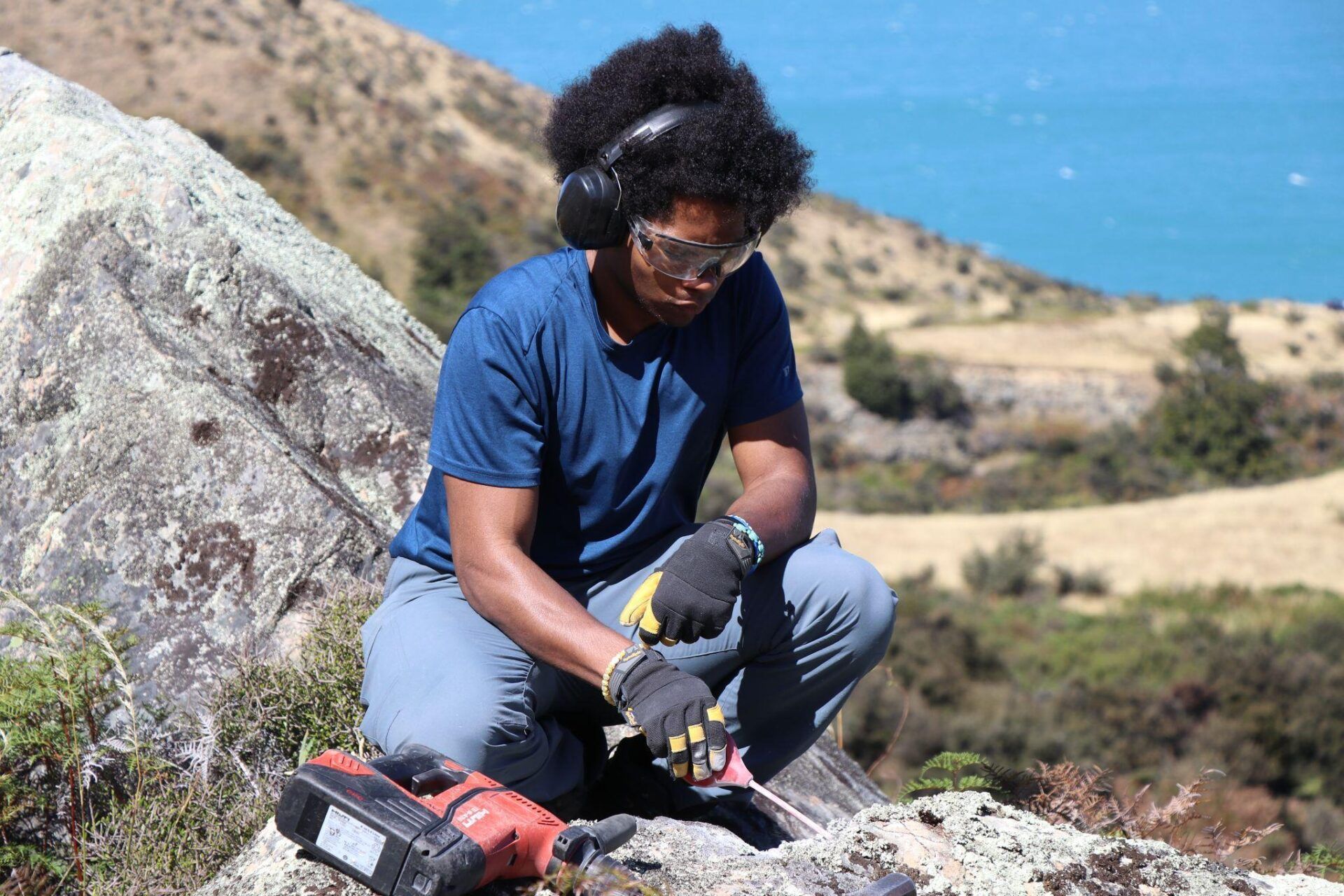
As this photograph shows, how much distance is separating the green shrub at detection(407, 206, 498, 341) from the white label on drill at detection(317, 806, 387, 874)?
Result: 29.8 m

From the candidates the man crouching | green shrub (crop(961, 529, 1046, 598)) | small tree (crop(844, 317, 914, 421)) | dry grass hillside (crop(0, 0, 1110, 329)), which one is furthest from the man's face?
small tree (crop(844, 317, 914, 421))

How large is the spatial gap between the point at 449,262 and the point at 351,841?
110 ft

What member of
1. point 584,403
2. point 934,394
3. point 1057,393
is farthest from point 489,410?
point 1057,393

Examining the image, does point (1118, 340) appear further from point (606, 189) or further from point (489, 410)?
point (489, 410)

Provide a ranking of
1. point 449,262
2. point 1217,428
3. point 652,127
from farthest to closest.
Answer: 1. point 1217,428
2. point 449,262
3. point 652,127

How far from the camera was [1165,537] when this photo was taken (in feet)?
86.5

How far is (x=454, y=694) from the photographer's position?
8.32ft

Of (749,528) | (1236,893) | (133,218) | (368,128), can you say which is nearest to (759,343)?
(749,528)

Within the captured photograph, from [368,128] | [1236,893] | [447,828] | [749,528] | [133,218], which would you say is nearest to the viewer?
[447,828]

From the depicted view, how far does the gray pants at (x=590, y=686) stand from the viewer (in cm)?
257

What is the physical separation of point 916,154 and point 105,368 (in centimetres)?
10133

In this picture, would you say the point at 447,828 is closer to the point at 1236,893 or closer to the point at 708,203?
the point at 708,203

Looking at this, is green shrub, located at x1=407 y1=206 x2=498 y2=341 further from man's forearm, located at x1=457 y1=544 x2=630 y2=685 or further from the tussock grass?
man's forearm, located at x1=457 y1=544 x2=630 y2=685

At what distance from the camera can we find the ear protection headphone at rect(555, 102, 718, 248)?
2615mm
